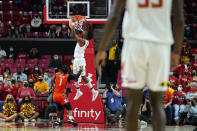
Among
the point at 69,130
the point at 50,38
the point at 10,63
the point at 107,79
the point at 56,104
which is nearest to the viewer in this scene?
the point at 69,130

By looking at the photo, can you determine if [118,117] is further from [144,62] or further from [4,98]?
[144,62]

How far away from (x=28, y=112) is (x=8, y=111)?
64cm

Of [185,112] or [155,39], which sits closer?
[155,39]

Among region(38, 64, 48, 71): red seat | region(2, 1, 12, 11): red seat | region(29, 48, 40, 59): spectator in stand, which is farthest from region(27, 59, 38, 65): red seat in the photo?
region(2, 1, 12, 11): red seat

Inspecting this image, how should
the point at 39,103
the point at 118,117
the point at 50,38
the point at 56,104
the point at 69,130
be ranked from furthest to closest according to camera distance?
1. the point at 50,38
2. the point at 39,103
3. the point at 118,117
4. the point at 56,104
5. the point at 69,130

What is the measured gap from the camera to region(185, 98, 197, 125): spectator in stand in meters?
13.0

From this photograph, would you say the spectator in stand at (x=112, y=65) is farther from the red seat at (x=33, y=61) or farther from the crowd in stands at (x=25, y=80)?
the red seat at (x=33, y=61)

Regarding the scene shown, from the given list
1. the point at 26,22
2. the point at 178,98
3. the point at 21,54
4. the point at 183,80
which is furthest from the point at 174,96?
the point at 26,22

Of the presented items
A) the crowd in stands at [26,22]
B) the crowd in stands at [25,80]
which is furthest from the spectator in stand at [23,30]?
the crowd in stands at [25,80]

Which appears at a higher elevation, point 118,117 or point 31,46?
point 31,46

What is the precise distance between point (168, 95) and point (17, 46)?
33.0 feet

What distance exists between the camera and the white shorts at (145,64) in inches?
156

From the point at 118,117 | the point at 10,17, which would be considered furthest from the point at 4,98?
the point at 10,17

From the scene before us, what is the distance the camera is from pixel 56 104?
12.3 meters
